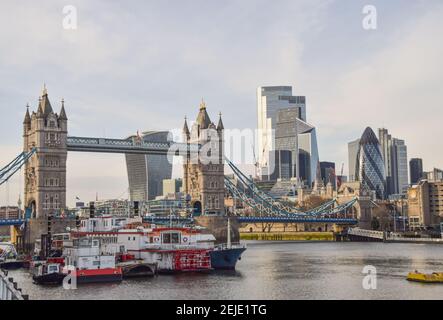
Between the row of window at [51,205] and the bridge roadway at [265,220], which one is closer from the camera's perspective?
the row of window at [51,205]

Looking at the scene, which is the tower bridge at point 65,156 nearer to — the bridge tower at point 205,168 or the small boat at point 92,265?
the bridge tower at point 205,168

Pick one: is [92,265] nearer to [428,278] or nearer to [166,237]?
[166,237]

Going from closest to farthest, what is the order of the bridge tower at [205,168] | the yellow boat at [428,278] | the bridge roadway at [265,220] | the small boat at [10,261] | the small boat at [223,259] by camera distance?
the yellow boat at [428,278]
the small boat at [223,259]
the small boat at [10,261]
the bridge roadway at [265,220]
the bridge tower at [205,168]

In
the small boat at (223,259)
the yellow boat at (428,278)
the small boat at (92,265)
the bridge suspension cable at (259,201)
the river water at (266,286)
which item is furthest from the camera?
the bridge suspension cable at (259,201)

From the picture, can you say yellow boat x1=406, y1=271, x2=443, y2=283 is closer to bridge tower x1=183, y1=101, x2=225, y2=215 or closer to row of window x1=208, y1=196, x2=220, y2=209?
bridge tower x1=183, y1=101, x2=225, y2=215

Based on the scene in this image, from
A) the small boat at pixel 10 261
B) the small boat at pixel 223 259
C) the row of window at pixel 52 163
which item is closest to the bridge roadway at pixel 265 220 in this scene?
the row of window at pixel 52 163

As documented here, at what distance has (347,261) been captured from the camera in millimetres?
77375

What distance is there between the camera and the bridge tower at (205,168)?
399ft

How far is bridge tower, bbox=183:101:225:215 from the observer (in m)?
122

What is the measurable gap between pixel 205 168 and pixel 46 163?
34.3 meters

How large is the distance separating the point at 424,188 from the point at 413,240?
176 ft

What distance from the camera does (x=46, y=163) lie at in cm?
9944

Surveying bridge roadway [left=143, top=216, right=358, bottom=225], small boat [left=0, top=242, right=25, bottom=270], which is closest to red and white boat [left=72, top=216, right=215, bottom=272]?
small boat [left=0, top=242, right=25, bottom=270]
